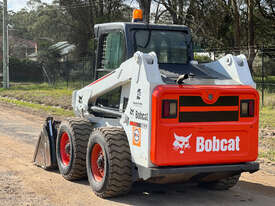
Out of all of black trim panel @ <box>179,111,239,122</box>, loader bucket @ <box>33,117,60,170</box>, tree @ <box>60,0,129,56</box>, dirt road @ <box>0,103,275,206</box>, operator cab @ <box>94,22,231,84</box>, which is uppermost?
tree @ <box>60,0,129,56</box>

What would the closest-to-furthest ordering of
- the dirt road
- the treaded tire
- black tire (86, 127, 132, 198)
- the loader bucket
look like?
black tire (86, 127, 132, 198), the dirt road, the treaded tire, the loader bucket

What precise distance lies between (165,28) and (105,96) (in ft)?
4.65

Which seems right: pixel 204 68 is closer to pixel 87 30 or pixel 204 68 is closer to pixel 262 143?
pixel 262 143

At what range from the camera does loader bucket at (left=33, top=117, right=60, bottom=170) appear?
848cm

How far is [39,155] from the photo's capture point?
8.95 metres

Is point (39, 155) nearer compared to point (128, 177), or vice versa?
point (128, 177)

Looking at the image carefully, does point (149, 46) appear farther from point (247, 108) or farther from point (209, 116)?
point (247, 108)

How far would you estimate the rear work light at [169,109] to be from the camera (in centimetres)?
608

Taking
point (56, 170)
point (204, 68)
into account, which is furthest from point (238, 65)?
point (56, 170)

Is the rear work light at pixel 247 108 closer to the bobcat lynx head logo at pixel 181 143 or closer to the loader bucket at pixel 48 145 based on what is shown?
the bobcat lynx head logo at pixel 181 143

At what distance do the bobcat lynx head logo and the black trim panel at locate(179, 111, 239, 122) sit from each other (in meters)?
0.23

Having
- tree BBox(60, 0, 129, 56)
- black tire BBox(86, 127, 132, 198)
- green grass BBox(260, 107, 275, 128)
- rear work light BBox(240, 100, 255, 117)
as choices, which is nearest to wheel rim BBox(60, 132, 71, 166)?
black tire BBox(86, 127, 132, 198)

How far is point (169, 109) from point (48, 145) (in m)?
3.13

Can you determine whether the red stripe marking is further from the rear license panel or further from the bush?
the bush
